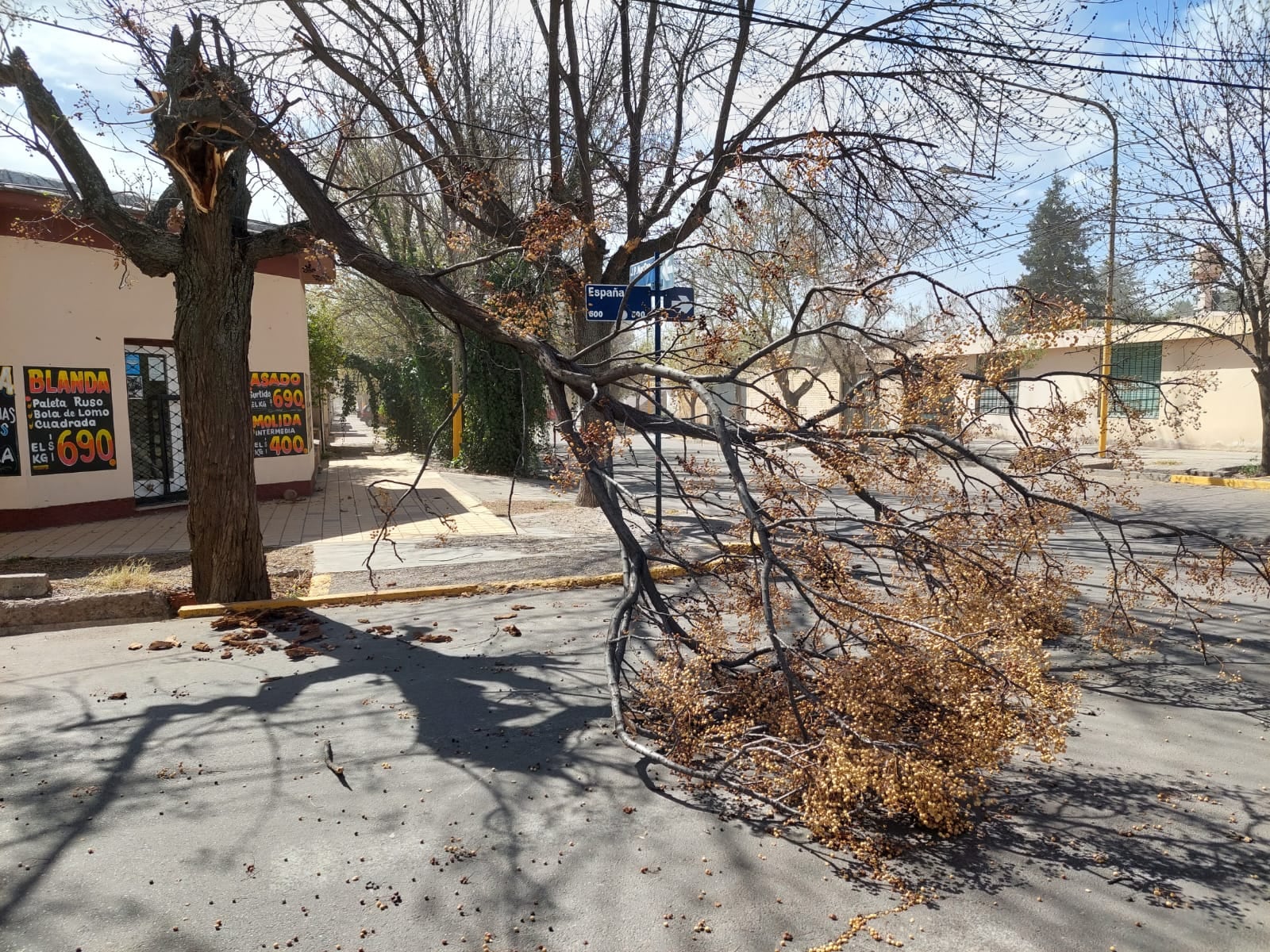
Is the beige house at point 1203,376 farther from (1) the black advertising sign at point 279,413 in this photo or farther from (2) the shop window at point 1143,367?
(1) the black advertising sign at point 279,413

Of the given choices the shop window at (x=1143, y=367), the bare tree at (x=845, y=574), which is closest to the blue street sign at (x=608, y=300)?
the bare tree at (x=845, y=574)

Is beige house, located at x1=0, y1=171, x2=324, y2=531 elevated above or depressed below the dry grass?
above

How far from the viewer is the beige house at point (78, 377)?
35.7ft

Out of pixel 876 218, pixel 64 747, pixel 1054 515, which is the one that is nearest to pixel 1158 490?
pixel 876 218

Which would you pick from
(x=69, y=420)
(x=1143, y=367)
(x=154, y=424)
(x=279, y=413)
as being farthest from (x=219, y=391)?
(x=1143, y=367)

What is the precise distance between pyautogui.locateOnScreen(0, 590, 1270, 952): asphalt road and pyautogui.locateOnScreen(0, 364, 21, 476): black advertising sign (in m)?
6.96

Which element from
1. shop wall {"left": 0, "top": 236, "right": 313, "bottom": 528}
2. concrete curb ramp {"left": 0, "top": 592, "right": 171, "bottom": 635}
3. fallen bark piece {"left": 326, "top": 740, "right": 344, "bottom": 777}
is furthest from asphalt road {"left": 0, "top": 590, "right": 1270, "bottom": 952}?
shop wall {"left": 0, "top": 236, "right": 313, "bottom": 528}

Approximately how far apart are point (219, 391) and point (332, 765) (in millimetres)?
4093

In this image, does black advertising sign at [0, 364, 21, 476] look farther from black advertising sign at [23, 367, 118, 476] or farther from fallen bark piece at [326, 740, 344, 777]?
fallen bark piece at [326, 740, 344, 777]

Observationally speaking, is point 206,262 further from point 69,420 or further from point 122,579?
point 69,420

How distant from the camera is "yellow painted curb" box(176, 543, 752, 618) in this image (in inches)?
281

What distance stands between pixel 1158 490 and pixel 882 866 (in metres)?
15.8

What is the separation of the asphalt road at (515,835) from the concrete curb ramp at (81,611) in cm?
164

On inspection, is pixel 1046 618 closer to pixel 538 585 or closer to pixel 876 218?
pixel 538 585
